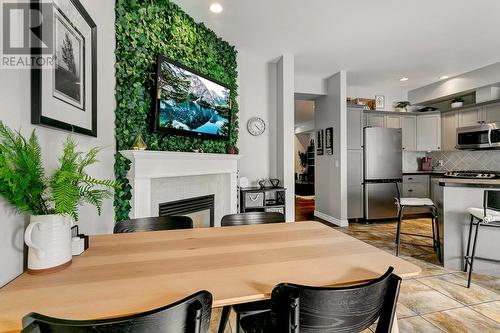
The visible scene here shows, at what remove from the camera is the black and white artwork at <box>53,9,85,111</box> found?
1258 mm

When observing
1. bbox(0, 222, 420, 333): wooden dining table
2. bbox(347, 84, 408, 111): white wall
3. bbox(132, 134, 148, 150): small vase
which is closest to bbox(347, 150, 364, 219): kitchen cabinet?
bbox(347, 84, 408, 111): white wall

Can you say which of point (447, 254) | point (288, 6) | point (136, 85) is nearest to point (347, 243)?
point (136, 85)

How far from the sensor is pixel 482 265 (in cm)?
256

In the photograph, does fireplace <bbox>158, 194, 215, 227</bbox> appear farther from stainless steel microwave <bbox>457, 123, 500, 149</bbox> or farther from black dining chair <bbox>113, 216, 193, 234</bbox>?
stainless steel microwave <bbox>457, 123, 500, 149</bbox>

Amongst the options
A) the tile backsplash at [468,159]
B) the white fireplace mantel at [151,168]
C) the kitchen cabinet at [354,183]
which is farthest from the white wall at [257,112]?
the tile backsplash at [468,159]

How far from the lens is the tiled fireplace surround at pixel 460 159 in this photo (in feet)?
15.0

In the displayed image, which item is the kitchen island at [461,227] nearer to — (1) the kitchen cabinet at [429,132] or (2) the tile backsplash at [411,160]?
(1) the kitchen cabinet at [429,132]

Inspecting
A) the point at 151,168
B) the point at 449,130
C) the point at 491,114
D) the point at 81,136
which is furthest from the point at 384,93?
the point at 81,136

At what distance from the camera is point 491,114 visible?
4371 millimetres

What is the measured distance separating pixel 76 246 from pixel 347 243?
1.25 metres

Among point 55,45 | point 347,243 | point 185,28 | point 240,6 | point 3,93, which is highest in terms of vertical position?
point 240,6

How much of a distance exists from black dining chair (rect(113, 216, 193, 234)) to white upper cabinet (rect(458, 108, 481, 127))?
18.3 feet

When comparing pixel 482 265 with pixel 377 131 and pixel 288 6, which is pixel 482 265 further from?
pixel 288 6

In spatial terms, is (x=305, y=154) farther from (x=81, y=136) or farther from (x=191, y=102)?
(x=81, y=136)
